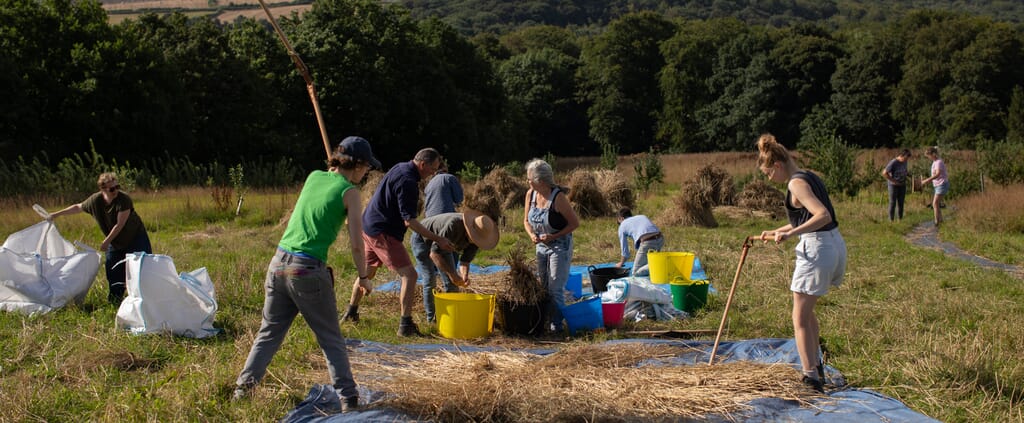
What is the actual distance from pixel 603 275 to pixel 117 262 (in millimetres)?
4538

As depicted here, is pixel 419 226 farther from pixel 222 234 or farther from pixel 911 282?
pixel 222 234

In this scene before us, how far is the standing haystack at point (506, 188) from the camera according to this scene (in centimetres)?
1622

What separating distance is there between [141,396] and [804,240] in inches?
154

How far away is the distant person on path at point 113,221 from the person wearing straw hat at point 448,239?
2.59m

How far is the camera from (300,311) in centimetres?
Result: 462

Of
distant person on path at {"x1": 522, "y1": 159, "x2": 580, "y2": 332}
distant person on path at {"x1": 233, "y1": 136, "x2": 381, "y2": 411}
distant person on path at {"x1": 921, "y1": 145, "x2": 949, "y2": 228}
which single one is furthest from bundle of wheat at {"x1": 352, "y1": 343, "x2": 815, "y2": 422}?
distant person on path at {"x1": 921, "y1": 145, "x2": 949, "y2": 228}

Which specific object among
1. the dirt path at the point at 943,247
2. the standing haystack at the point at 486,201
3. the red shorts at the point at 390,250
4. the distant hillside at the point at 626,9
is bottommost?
the dirt path at the point at 943,247

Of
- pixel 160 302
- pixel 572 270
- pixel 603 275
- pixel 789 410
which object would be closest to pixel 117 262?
pixel 160 302

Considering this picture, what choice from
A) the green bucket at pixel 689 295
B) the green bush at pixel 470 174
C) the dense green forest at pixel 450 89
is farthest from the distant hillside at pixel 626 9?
the green bucket at pixel 689 295

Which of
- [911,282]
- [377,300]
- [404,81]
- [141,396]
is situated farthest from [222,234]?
[404,81]

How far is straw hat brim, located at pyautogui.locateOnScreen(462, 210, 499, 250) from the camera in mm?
6898

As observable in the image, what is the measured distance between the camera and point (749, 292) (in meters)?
8.31

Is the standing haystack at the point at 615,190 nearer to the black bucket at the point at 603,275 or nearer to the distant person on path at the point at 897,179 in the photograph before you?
the distant person on path at the point at 897,179

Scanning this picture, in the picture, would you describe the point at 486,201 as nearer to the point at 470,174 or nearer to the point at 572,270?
the point at 470,174
